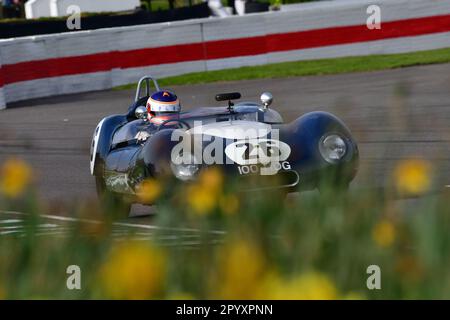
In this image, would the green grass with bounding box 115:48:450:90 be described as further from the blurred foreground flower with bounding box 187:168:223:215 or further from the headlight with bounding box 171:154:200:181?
the blurred foreground flower with bounding box 187:168:223:215

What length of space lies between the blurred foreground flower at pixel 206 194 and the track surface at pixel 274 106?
19.8 feet

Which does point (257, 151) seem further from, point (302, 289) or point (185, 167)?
point (302, 289)

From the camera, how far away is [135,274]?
291 cm

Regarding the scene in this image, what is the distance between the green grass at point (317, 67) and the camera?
72.8 ft

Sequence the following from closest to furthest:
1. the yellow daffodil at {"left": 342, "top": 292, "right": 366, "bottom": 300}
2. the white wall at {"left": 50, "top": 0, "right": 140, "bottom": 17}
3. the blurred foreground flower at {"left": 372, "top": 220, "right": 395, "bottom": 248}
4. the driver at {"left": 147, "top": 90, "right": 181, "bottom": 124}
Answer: the yellow daffodil at {"left": 342, "top": 292, "right": 366, "bottom": 300}
the blurred foreground flower at {"left": 372, "top": 220, "right": 395, "bottom": 248}
the driver at {"left": 147, "top": 90, "right": 181, "bottom": 124}
the white wall at {"left": 50, "top": 0, "right": 140, "bottom": 17}

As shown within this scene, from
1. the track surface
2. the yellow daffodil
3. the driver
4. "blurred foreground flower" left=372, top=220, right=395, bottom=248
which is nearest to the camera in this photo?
the yellow daffodil

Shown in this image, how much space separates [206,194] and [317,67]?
63.9ft

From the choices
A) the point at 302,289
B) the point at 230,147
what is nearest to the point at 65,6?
the point at 230,147

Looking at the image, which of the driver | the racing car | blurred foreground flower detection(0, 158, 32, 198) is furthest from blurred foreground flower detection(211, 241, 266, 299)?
the driver

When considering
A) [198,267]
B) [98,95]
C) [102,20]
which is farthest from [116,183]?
[102,20]

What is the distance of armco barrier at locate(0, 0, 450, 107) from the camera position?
22.7m

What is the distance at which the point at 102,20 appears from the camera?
27969mm

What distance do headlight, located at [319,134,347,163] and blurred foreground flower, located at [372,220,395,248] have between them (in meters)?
5.15
